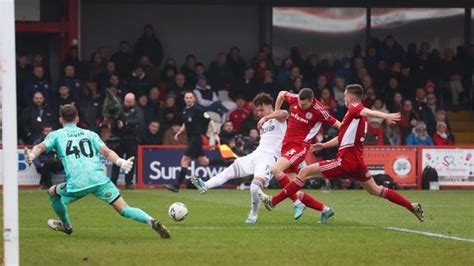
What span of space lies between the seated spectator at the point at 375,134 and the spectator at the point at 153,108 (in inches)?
198

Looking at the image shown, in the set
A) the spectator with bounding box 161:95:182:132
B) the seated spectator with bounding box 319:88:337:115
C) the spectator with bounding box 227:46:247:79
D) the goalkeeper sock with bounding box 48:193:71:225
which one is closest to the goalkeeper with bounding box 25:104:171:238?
the goalkeeper sock with bounding box 48:193:71:225

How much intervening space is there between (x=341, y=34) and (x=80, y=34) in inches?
298

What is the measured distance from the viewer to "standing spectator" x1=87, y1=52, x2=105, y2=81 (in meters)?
29.3

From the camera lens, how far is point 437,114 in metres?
29.7

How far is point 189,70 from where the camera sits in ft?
98.8

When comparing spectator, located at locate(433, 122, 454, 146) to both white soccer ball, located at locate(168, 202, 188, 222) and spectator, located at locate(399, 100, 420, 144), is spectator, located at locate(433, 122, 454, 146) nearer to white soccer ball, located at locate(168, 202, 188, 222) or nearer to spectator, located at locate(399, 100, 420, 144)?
spectator, located at locate(399, 100, 420, 144)

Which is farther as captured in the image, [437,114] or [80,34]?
[80,34]

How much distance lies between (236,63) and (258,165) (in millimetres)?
14161

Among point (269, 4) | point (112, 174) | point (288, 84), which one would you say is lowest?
point (112, 174)

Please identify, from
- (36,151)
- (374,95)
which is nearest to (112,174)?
(374,95)

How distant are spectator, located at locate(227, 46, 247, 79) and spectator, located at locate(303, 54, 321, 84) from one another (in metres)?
1.65

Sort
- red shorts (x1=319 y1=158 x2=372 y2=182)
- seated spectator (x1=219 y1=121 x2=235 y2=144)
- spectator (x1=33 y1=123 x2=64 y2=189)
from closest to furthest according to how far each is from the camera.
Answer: red shorts (x1=319 y1=158 x2=372 y2=182), spectator (x1=33 y1=123 x2=64 y2=189), seated spectator (x1=219 y1=121 x2=235 y2=144)

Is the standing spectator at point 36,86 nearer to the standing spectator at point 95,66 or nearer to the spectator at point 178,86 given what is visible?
the standing spectator at point 95,66

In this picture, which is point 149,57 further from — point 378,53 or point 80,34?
point 378,53
